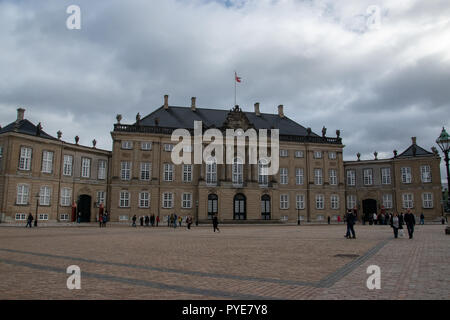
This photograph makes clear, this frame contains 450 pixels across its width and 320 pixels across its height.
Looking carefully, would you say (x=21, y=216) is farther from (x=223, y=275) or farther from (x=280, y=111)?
(x=280, y=111)

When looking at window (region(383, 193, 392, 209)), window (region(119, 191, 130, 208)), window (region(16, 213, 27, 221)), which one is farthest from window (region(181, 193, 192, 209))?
window (region(383, 193, 392, 209))

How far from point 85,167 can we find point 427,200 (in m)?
48.5

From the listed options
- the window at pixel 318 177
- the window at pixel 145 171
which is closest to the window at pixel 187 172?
the window at pixel 145 171

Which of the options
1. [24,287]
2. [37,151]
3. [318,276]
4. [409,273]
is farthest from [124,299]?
[37,151]

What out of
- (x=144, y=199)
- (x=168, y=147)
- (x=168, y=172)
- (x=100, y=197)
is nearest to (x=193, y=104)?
(x=168, y=147)

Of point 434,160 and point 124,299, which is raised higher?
point 434,160

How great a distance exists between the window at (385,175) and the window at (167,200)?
1300 inches

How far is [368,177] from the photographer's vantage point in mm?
56312

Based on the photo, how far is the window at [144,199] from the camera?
46881 mm

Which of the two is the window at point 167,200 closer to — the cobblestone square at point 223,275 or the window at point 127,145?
the window at point 127,145
